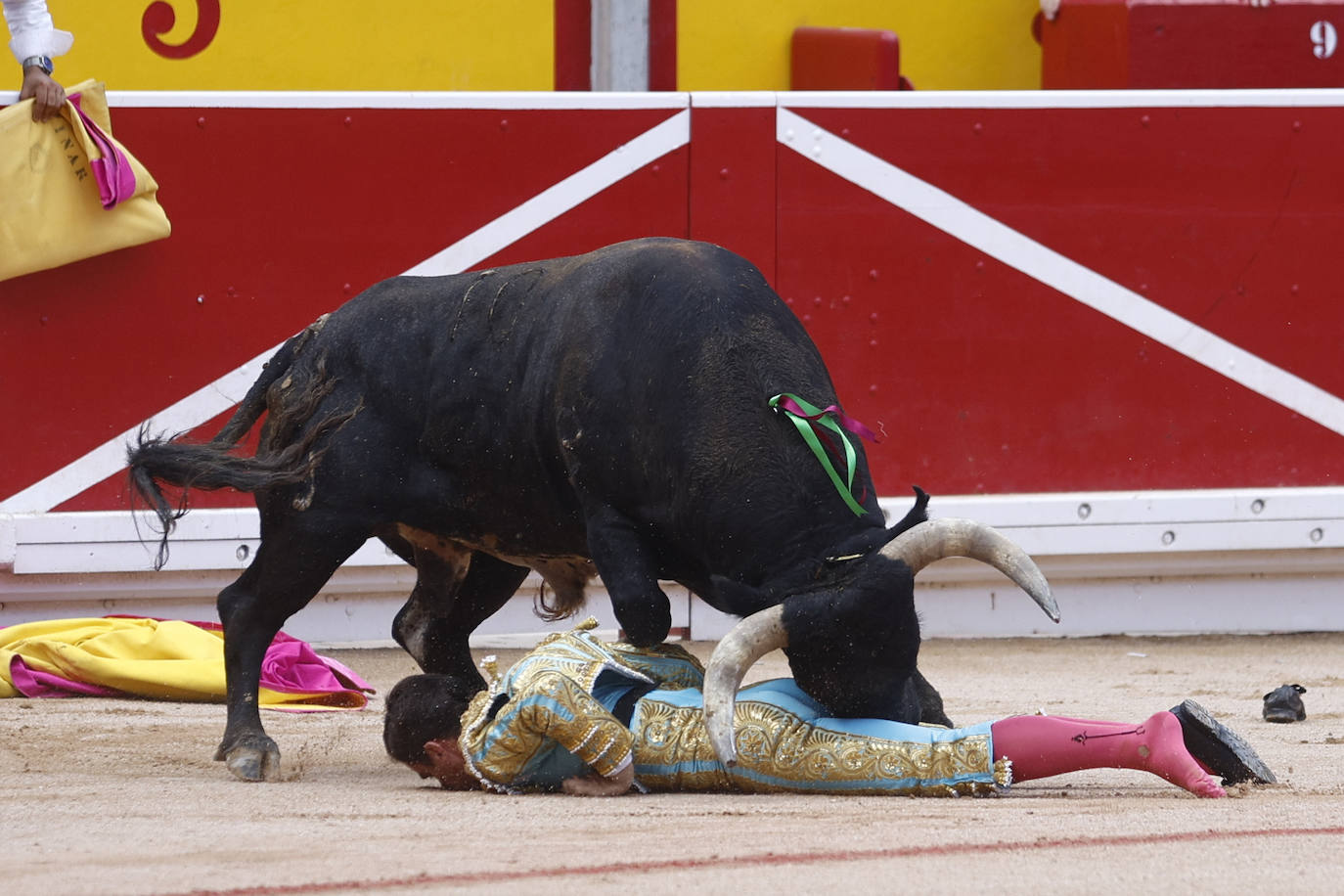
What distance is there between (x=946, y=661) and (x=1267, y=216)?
1858 mm

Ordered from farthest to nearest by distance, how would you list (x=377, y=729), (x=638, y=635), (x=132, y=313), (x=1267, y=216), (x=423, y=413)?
1. (x=1267, y=216)
2. (x=132, y=313)
3. (x=377, y=729)
4. (x=423, y=413)
5. (x=638, y=635)

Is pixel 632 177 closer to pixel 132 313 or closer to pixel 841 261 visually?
pixel 841 261

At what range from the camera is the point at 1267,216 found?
6574 mm

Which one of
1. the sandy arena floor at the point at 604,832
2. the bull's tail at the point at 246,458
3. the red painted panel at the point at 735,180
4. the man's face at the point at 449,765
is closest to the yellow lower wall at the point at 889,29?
the red painted panel at the point at 735,180

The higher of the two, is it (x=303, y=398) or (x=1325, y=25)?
(x=1325, y=25)

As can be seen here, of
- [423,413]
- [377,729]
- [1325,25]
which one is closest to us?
[423,413]

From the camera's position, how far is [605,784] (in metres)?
3.68

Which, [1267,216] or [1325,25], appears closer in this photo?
[1267,216]

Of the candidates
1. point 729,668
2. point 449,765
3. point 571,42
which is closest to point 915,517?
point 729,668

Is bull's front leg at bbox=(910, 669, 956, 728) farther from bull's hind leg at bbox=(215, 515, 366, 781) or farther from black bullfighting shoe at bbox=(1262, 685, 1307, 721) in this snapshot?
bull's hind leg at bbox=(215, 515, 366, 781)

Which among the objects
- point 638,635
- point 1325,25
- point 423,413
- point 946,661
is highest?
point 1325,25

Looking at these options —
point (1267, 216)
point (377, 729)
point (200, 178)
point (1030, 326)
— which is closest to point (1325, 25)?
point (1267, 216)

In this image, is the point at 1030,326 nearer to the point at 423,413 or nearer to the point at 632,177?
the point at 632,177

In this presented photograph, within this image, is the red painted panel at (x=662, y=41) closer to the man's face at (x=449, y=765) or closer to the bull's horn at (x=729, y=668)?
the man's face at (x=449, y=765)
